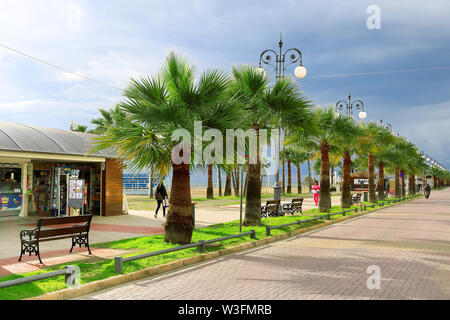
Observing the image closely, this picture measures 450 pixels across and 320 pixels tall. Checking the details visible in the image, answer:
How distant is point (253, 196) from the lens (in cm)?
1522

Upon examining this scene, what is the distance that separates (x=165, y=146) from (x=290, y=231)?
595 centimetres

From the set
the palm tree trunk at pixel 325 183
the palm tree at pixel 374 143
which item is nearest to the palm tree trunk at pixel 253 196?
the palm tree trunk at pixel 325 183

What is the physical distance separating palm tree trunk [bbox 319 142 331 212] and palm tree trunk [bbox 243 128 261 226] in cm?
800

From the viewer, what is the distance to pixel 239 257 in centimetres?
951

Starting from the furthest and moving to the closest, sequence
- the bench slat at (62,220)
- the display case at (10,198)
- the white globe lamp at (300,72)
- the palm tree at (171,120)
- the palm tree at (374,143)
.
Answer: the palm tree at (374,143) < the white globe lamp at (300,72) < the display case at (10,198) < the palm tree at (171,120) < the bench slat at (62,220)

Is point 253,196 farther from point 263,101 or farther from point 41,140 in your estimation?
point 41,140

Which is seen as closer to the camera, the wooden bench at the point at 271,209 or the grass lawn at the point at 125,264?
the grass lawn at the point at 125,264

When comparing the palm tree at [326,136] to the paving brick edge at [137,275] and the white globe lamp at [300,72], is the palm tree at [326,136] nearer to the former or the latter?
the white globe lamp at [300,72]

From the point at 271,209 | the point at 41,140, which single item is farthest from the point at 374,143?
the point at 41,140

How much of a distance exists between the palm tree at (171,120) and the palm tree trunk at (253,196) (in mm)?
5124

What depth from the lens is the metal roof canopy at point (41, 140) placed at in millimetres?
15344

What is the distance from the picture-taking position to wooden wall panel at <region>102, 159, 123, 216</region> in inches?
760

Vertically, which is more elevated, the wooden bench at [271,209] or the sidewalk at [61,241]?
the wooden bench at [271,209]

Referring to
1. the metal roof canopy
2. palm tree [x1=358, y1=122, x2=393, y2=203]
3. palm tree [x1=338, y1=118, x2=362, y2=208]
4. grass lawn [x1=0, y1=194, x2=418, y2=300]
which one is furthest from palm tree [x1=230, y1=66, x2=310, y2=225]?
palm tree [x1=358, y1=122, x2=393, y2=203]
